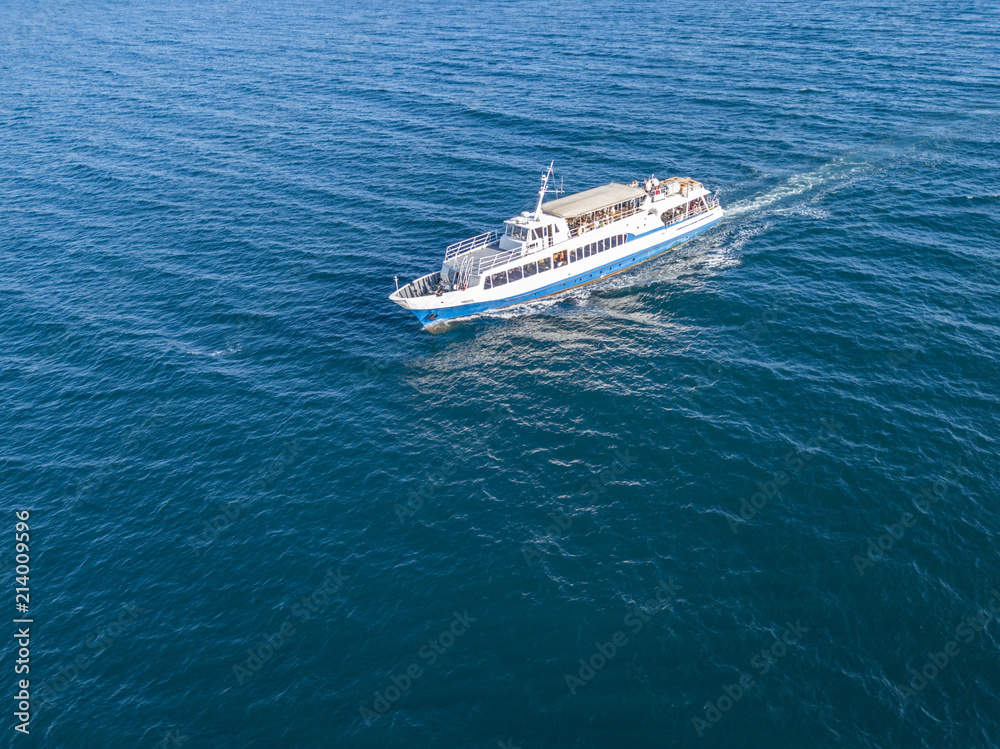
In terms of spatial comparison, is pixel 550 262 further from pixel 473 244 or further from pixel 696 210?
pixel 696 210

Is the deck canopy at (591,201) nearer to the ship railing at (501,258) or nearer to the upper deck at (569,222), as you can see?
the upper deck at (569,222)

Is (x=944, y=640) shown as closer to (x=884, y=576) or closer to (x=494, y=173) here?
(x=884, y=576)

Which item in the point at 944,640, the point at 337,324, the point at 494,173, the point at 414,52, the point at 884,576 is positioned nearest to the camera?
the point at 944,640

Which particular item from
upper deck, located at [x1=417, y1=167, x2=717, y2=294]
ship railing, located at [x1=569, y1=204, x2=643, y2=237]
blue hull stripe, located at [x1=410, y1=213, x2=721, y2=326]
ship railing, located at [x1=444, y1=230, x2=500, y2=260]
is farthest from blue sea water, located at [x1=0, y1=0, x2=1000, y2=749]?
ship railing, located at [x1=569, y1=204, x2=643, y2=237]

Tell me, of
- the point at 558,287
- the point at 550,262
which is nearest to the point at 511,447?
the point at 558,287

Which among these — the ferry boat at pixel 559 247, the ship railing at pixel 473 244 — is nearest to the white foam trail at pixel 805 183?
the ferry boat at pixel 559 247

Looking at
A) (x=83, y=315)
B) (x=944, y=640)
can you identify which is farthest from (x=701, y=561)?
(x=83, y=315)
